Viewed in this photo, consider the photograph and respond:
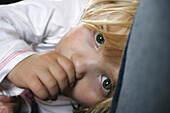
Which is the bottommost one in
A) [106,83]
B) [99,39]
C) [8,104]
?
[8,104]

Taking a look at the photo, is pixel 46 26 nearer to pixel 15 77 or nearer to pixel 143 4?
pixel 15 77

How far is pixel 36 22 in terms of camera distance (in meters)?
0.66

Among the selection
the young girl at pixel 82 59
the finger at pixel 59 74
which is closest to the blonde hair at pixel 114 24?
the young girl at pixel 82 59

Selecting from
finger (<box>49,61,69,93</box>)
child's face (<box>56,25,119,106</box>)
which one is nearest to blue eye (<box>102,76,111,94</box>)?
child's face (<box>56,25,119,106</box>)

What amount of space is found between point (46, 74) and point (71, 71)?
58 millimetres

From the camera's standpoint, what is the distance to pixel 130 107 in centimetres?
24

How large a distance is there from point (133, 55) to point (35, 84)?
0.87ft

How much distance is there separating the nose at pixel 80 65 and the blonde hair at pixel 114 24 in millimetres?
51

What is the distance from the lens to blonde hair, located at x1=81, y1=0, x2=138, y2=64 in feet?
1.52

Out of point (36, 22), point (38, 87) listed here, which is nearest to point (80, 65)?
point (38, 87)

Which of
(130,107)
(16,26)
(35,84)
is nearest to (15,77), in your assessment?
(35,84)

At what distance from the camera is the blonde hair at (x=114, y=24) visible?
46 centimetres

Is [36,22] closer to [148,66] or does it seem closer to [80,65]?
[80,65]

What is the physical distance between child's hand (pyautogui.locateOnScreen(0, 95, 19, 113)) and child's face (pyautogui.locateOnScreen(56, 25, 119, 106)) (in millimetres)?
192
